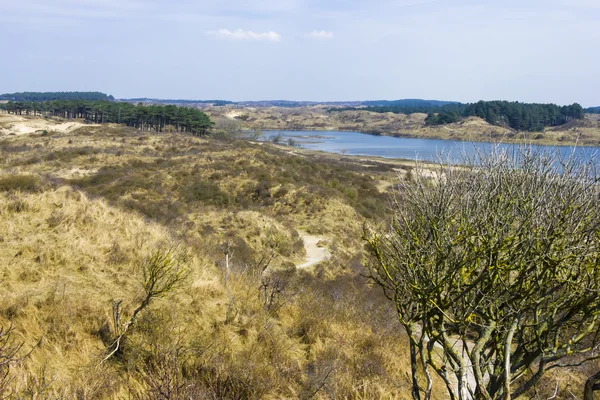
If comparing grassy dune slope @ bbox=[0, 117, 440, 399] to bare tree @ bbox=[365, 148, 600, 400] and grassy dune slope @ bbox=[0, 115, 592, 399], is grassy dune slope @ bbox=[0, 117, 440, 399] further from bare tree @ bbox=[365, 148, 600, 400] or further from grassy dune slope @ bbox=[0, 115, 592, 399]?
bare tree @ bbox=[365, 148, 600, 400]

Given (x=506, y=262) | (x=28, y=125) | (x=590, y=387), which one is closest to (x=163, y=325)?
(x=506, y=262)

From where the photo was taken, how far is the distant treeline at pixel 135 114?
3511 inches

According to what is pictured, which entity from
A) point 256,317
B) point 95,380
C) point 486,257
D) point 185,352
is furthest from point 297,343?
point 486,257

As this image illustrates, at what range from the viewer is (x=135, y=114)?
90.9 meters

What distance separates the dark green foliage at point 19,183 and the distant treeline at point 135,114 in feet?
241

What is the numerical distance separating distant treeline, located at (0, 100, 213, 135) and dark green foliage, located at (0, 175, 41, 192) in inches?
2888

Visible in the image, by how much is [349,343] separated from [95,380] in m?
5.34

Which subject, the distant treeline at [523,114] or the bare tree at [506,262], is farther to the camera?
the distant treeline at [523,114]

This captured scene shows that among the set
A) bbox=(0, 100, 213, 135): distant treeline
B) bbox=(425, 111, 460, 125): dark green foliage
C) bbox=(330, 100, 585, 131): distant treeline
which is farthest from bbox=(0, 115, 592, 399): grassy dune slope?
bbox=(425, 111, 460, 125): dark green foliage

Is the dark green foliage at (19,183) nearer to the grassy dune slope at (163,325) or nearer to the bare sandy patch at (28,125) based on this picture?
the grassy dune slope at (163,325)

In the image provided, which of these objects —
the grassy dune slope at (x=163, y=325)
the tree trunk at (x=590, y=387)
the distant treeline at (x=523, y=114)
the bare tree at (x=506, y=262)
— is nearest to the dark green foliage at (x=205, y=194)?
the grassy dune slope at (x=163, y=325)

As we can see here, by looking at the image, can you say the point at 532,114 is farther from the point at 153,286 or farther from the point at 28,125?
the point at 153,286

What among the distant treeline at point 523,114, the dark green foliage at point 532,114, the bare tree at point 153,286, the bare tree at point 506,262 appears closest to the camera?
the bare tree at point 506,262

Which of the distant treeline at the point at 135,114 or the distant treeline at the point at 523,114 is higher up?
the distant treeline at the point at 523,114
